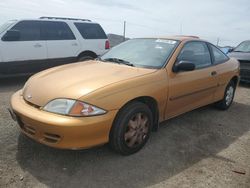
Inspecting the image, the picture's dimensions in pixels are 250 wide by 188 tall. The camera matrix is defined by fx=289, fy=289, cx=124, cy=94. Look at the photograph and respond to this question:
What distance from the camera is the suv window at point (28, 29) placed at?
7.58 meters

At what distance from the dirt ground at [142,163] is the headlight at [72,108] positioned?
0.69m

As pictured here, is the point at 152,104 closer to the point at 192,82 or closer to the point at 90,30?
the point at 192,82

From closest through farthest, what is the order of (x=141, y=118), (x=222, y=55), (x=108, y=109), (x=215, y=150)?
(x=108, y=109) → (x=141, y=118) → (x=215, y=150) → (x=222, y=55)

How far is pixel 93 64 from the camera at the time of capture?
4.46 m

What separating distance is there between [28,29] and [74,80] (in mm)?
4840

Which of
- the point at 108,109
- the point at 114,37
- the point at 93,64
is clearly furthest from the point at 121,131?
the point at 114,37

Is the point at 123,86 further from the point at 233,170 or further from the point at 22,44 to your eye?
the point at 22,44

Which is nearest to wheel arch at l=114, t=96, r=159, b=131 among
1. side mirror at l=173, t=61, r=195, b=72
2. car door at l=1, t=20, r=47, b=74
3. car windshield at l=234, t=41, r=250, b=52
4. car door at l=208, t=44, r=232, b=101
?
side mirror at l=173, t=61, r=195, b=72

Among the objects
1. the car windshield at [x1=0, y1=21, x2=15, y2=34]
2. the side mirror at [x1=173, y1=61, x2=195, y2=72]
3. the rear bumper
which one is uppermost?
the car windshield at [x1=0, y1=21, x2=15, y2=34]

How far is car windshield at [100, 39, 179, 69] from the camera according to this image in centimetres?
422

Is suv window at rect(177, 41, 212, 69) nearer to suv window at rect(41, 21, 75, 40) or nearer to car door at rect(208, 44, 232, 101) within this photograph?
car door at rect(208, 44, 232, 101)

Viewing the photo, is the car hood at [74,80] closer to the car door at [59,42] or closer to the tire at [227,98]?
the tire at [227,98]

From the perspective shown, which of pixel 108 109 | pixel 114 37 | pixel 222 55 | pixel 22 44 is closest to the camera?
pixel 108 109

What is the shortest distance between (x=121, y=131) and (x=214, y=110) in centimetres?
316
